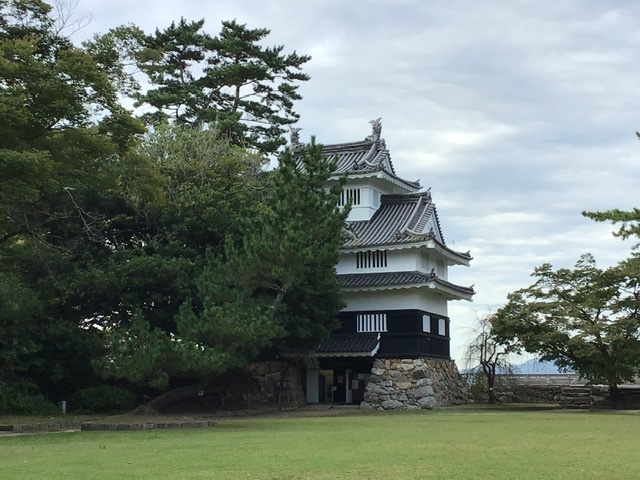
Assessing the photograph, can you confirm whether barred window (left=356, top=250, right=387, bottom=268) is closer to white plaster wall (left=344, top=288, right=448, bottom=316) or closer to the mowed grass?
white plaster wall (left=344, top=288, right=448, bottom=316)

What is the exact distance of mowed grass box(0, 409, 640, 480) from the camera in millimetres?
10523

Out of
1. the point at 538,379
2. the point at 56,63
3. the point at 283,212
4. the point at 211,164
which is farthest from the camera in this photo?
the point at 538,379

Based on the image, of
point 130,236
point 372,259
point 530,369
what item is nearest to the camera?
point 130,236

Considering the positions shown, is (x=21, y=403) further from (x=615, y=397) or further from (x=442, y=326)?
(x=615, y=397)

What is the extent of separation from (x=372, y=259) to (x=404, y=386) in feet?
19.2

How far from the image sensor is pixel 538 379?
39.3 meters

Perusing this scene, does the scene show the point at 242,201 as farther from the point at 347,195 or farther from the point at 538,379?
the point at 538,379

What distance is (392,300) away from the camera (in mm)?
33312

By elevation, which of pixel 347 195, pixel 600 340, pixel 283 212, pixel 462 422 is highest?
pixel 347 195

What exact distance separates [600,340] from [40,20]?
22.2m

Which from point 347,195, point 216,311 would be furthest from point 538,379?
point 216,311

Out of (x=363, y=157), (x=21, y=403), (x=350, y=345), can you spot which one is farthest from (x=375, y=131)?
→ (x=21, y=403)

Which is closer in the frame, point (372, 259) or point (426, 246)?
point (426, 246)

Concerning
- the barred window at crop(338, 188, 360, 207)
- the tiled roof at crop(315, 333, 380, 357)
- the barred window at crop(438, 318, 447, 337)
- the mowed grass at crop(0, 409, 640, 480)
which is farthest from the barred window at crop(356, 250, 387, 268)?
the mowed grass at crop(0, 409, 640, 480)
